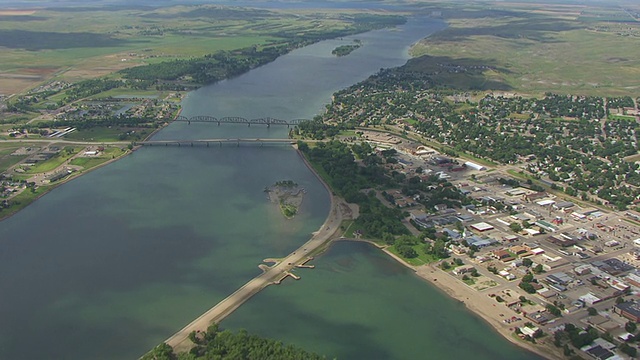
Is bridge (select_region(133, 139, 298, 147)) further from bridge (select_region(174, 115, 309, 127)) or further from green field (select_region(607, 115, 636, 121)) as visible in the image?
green field (select_region(607, 115, 636, 121))

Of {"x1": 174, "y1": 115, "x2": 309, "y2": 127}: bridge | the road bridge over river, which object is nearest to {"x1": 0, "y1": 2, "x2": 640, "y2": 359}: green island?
the road bridge over river

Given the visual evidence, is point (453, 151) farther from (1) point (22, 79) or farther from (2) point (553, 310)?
(1) point (22, 79)

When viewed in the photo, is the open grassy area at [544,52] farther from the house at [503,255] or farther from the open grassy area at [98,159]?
the open grassy area at [98,159]

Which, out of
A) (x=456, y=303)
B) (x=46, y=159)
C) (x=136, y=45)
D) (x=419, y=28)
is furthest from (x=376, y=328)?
(x=419, y=28)

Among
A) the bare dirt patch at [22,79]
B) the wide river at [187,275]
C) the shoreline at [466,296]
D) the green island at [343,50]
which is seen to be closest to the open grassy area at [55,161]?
the wide river at [187,275]

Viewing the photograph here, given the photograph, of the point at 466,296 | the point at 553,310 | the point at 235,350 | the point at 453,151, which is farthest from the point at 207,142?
the point at 553,310

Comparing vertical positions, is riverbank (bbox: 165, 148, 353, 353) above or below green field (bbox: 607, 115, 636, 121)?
below
